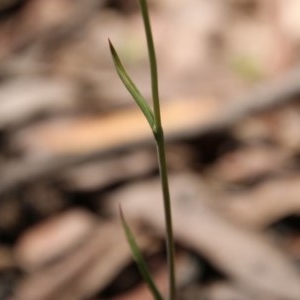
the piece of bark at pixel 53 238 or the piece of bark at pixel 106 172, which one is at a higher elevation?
the piece of bark at pixel 106 172

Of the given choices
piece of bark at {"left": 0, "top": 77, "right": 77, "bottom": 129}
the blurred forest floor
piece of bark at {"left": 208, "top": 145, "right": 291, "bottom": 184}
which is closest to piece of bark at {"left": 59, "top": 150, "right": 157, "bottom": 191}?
the blurred forest floor

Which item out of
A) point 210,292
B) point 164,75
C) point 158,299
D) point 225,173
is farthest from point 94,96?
point 158,299

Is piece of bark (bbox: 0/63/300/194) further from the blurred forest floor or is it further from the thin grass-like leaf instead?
the thin grass-like leaf

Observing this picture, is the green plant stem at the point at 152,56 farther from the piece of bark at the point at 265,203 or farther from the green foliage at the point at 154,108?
the piece of bark at the point at 265,203

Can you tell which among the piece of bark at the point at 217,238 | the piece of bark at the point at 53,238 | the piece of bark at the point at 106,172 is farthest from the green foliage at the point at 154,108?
the piece of bark at the point at 106,172

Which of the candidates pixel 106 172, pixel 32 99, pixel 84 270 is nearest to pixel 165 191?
pixel 84 270

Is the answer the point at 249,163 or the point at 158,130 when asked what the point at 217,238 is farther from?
the point at 158,130

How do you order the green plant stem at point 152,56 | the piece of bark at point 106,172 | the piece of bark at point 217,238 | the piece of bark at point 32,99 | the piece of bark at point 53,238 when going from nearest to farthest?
the green plant stem at point 152,56
the piece of bark at point 217,238
the piece of bark at point 53,238
the piece of bark at point 106,172
the piece of bark at point 32,99

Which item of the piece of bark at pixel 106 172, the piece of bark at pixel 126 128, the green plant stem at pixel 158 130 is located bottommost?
the piece of bark at pixel 106 172
